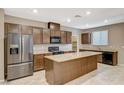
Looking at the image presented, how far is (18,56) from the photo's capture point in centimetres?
402

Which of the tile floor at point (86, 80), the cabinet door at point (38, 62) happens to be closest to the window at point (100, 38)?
the tile floor at point (86, 80)

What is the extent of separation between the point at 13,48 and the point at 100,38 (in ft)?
19.5

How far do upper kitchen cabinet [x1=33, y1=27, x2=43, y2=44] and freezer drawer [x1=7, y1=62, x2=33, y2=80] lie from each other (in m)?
1.45

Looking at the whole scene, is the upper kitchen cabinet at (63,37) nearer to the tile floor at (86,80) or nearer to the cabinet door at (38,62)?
the cabinet door at (38,62)

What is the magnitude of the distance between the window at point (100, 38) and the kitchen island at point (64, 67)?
3067 millimetres

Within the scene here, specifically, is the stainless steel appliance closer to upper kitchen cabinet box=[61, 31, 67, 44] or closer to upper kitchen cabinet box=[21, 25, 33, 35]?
upper kitchen cabinet box=[61, 31, 67, 44]

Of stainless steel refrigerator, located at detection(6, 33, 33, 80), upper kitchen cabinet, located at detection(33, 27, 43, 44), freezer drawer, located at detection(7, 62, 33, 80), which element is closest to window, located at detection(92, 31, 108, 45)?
upper kitchen cabinet, located at detection(33, 27, 43, 44)

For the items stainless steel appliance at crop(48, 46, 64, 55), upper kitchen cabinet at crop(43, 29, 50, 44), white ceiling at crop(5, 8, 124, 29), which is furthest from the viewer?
stainless steel appliance at crop(48, 46, 64, 55)

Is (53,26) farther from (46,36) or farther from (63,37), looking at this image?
(63,37)

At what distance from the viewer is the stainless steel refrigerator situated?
379cm

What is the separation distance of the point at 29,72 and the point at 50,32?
262 cm

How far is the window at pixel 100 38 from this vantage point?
7.14 meters

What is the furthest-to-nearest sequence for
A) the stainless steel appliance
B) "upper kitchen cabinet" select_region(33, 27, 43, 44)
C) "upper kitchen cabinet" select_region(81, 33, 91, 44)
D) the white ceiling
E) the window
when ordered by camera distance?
"upper kitchen cabinet" select_region(81, 33, 91, 44)
the window
the stainless steel appliance
"upper kitchen cabinet" select_region(33, 27, 43, 44)
the white ceiling
